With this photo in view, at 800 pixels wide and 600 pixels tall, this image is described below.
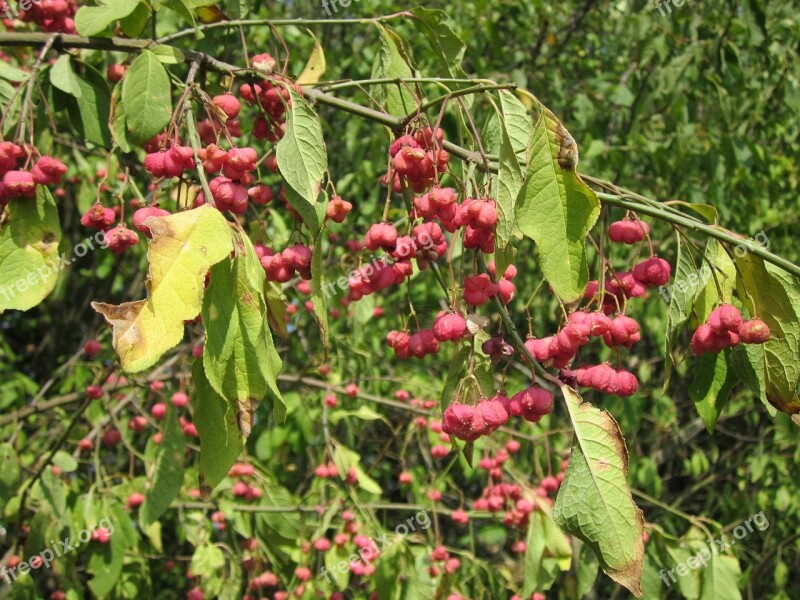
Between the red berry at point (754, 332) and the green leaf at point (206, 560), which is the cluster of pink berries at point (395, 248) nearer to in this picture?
the red berry at point (754, 332)

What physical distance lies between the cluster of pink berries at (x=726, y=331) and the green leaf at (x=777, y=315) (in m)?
0.03

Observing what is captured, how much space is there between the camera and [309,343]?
523cm

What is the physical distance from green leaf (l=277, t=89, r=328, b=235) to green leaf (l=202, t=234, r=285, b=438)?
15cm

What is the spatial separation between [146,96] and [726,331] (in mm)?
1186

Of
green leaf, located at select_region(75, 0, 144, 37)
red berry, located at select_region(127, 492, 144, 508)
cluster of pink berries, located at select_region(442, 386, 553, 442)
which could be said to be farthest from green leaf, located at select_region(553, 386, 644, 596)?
red berry, located at select_region(127, 492, 144, 508)

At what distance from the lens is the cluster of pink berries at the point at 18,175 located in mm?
1514

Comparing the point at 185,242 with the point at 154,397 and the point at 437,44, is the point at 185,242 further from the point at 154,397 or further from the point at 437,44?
the point at 154,397

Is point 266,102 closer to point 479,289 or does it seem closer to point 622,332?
Answer: point 479,289

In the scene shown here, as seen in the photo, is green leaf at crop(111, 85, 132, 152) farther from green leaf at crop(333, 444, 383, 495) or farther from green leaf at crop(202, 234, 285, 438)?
green leaf at crop(333, 444, 383, 495)

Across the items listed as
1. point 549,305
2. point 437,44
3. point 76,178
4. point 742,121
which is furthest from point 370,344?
point 437,44

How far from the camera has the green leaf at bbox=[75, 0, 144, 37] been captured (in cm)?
147

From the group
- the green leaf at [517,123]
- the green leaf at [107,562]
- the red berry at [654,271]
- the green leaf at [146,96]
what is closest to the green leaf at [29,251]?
the green leaf at [146,96]

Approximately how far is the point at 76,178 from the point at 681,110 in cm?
374

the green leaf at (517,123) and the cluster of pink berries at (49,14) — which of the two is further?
the cluster of pink berries at (49,14)
